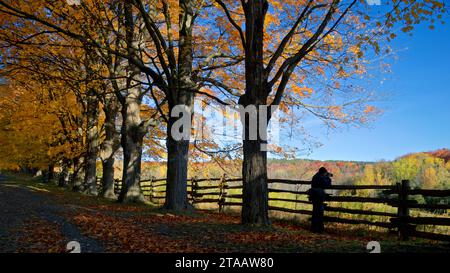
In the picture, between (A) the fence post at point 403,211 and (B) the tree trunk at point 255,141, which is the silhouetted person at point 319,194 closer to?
(B) the tree trunk at point 255,141

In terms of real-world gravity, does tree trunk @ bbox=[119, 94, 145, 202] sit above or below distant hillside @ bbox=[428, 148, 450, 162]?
below

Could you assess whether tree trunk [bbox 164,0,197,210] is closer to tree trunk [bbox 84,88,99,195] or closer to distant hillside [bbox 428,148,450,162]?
tree trunk [bbox 84,88,99,195]

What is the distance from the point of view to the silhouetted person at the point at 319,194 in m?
10.4

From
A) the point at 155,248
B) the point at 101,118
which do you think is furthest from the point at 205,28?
the point at 101,118

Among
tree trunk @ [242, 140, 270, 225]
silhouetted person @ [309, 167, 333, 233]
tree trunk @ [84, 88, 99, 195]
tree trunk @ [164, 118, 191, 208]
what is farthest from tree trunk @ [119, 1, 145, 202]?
silhouetted person @ [309, 167, 333, 233]

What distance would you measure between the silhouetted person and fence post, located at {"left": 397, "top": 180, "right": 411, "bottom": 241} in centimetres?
182

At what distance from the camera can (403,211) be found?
967 centimetres

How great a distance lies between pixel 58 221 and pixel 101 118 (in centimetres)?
1919

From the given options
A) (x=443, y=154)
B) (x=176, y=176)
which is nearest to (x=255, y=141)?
(x=176, y=176)

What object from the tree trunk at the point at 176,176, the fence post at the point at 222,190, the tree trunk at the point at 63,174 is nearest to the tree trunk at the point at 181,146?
the tree trunk at the point at 176,176

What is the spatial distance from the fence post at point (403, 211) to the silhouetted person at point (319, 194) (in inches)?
71.7

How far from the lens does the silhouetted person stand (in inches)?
410

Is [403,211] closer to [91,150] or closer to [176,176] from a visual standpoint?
[176,176]
